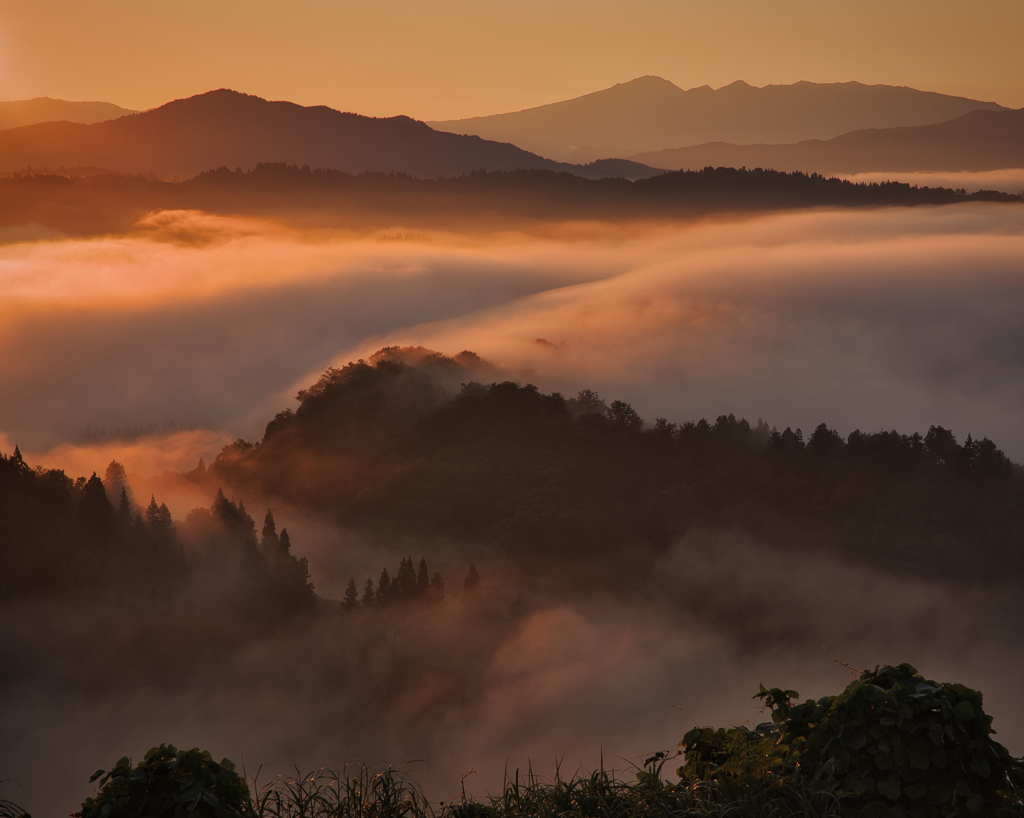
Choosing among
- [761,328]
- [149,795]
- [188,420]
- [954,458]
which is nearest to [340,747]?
[954,458]

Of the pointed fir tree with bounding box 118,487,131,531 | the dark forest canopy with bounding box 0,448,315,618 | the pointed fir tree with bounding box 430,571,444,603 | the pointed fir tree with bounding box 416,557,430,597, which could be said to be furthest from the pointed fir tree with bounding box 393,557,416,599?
the pointed fir tree with bounding box 118,487,131,531

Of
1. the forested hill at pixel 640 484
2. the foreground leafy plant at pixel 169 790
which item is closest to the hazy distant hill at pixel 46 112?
the forested hill at pixel 640 484

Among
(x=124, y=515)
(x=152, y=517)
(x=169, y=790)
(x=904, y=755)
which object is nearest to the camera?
(x=904, y=755)

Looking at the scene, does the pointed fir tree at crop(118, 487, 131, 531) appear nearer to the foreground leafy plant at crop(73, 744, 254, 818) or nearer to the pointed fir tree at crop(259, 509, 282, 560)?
the pointed fir tree at crop(259, 509, 282, 560)

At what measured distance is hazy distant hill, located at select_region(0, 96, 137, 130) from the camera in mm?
149250

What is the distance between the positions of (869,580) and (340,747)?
54034 mm

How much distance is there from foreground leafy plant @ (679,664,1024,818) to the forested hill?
275ft

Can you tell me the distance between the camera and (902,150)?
190 metres

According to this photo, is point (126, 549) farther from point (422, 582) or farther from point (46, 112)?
point (46, 112)

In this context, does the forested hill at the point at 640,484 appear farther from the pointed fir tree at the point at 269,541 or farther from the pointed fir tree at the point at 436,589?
the pointed fir tree at the point at 269,541

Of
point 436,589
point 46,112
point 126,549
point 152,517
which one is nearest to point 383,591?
point 436,589

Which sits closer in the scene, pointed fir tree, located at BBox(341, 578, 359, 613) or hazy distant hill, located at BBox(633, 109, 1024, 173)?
pointed fir tree, located at BBox(341, 578, 359, 613)

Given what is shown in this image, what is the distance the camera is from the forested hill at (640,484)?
286 feet

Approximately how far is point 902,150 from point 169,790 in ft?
690
